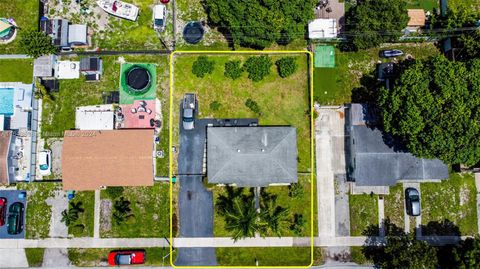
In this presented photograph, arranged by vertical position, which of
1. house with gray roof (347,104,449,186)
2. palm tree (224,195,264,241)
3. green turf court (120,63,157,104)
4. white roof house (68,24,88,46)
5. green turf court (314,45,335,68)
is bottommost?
palm tree (224,195,264,241)

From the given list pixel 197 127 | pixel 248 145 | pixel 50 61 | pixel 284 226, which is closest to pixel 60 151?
pixel 50 61

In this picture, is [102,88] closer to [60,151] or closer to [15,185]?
[60,151]

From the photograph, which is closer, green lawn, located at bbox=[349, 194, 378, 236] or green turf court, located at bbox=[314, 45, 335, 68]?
green lawn, located at bbox=[349, 194, 378, 236]

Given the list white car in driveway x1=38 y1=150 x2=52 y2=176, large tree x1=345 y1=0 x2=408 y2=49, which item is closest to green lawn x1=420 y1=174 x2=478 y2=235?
large tree x1=345 y1=0 x2=408 y2=49

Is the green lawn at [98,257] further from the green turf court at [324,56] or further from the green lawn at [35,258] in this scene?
the green turf court at [324,56]

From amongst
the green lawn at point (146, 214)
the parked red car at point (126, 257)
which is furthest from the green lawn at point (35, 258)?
the parked red car at point (126, 257)

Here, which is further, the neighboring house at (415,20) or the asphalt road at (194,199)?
the neighboring house at (415,20)

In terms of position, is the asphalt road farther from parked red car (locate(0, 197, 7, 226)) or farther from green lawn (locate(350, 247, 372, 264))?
parked red car (locate(0, 197, 7, 226))
